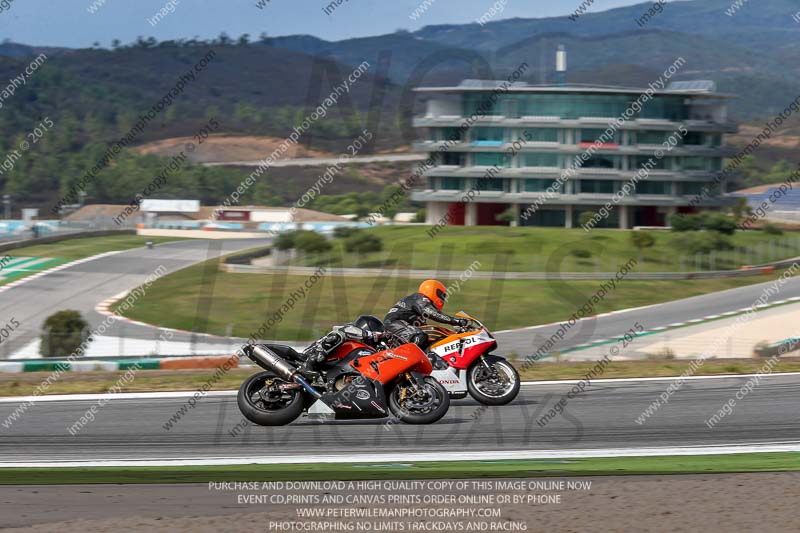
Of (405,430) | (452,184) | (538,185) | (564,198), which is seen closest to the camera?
(405,430)

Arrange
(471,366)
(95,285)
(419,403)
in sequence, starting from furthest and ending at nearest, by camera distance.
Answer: (95,285), (471,366), (419,403)

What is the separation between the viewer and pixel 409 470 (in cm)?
1011

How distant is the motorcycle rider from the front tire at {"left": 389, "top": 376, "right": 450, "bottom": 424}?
1046 millimetres

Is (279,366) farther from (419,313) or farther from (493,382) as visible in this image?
(493,382)

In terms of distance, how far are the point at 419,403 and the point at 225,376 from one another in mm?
8097

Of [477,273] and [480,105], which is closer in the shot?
[477,273]

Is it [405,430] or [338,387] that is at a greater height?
[338,387]

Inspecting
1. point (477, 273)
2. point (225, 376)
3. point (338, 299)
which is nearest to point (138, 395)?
point (225, 376)

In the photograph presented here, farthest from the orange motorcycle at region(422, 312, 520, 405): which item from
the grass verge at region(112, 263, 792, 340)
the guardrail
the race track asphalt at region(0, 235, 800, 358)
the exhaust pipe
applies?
the guardrail

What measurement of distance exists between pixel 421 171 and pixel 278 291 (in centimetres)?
4324

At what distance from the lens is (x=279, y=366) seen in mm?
12359

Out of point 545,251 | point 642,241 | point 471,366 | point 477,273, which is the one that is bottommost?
point 477,273

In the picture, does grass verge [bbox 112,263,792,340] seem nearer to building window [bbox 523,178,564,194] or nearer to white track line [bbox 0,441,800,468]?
white track line [bbox 0,441,800,468]

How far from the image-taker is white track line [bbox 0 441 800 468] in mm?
10531
